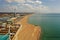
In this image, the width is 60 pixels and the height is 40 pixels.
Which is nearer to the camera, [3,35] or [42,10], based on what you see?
[3,35]

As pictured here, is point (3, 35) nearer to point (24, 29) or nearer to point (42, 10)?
point (24, 29)

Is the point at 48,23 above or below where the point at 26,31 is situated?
above

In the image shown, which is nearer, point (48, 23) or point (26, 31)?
point (26, 31)

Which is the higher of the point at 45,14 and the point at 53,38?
the point at 45,14

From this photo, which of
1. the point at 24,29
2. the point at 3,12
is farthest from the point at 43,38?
the point at 3,12
